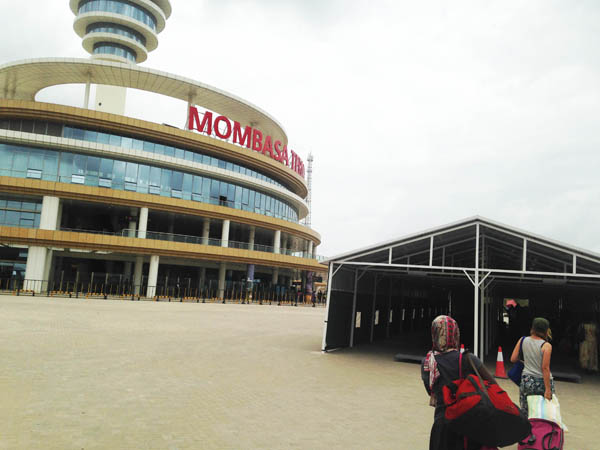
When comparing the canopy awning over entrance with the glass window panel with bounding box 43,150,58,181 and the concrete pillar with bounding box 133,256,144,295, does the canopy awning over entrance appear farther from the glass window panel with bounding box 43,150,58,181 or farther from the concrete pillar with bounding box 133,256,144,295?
the glass window panel with bounding box 43,150,58,181

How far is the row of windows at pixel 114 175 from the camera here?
39.5 metres

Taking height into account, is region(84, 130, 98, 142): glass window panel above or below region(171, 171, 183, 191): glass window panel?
above

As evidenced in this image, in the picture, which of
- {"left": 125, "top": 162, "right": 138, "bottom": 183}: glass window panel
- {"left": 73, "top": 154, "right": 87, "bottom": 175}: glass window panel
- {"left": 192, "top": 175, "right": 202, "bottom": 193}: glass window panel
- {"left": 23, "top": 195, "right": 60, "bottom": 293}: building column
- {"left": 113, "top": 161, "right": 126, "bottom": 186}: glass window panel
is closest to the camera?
{"left": 23, "top": 195, "right": 60, "bottom": 293}: building column

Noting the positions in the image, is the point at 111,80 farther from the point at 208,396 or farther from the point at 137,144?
the point at 208,396

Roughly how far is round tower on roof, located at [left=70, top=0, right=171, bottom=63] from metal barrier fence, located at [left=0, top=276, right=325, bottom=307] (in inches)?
1237

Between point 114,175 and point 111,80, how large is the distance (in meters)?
10.1

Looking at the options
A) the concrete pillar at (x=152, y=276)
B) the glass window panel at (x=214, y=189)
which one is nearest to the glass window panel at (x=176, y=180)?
the glass window panel at (x=214, y=189)

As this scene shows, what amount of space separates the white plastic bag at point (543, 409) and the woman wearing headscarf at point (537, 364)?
62 millimetres

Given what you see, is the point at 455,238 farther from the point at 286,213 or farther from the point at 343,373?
Answer: the point at 286,213

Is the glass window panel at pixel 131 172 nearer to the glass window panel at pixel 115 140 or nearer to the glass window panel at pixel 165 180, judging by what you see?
the glass window panel at pixel 115 140

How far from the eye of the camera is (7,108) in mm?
40094

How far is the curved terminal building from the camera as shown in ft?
129

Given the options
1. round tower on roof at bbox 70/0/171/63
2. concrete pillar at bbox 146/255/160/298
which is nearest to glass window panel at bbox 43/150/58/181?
concrete pillar at bbox 146/255/160/298

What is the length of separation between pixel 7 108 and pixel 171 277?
21.4 metres
